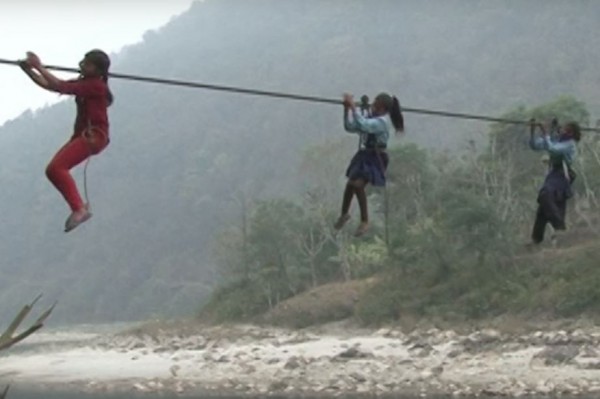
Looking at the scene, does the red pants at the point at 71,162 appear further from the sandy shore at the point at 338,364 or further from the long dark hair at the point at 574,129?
the sandy shore at the point at 338,364

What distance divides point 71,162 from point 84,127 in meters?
0.20

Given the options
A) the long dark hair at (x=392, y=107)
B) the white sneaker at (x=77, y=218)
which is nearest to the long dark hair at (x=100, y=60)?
the white sneaker at (x=77, y=218)

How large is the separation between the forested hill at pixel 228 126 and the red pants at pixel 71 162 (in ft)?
241

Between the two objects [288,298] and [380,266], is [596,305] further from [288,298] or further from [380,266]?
[288,298]

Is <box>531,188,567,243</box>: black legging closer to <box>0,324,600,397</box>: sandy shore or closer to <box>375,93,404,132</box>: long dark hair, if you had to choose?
<box>375,93,404,132</box>: long dark hair

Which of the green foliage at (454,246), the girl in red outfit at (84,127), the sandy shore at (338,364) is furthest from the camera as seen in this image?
the green foliage at (454,246)

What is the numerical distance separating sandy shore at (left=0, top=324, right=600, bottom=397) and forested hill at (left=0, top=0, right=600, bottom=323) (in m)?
36.8

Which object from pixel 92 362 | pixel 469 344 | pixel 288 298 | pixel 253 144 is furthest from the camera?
→ pixel 253 144

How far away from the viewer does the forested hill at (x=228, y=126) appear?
294 feet

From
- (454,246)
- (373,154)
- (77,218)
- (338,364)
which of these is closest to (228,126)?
(454,246)

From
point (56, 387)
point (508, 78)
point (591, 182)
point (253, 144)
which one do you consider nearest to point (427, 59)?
point (508, 78)

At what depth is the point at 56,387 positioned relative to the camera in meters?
34.6

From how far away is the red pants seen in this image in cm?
442

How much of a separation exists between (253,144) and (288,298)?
57428 mm
